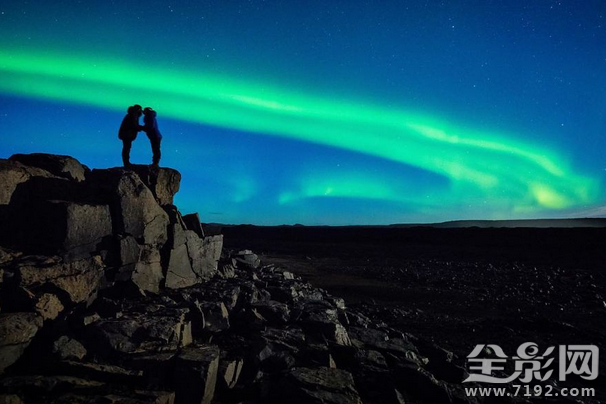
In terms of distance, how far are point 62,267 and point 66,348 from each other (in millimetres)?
2132

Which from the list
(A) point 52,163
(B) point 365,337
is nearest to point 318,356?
(B) point 365,337

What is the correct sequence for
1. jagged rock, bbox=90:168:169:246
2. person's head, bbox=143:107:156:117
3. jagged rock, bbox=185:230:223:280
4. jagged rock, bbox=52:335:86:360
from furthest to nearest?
person's head, bbox=143:107:156:117 → jagged rock, bbox=185:230:223:280 → jagged rock, bbox=90:168:169:246 → jagged rock, bbox=52:335:86:360

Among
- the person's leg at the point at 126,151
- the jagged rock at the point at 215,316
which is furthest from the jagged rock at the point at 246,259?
the jagged rock at the point at 215,316

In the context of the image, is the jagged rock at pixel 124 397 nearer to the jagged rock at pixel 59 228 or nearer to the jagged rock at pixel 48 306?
the jagged rock at pixel 48 306

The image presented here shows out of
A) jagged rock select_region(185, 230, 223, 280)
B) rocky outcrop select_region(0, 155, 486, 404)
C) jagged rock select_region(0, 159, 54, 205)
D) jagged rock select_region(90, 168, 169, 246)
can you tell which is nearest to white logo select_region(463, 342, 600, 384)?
rocky outcrop select_region(0, 155, 486, 404)

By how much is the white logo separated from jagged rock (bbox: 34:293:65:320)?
7.87 m

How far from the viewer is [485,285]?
18.9m

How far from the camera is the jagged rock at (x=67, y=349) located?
16.6 feet

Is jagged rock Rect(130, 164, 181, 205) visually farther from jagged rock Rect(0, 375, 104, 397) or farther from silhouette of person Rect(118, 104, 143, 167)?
jagged rock Rect(0, 375, 104, 397)

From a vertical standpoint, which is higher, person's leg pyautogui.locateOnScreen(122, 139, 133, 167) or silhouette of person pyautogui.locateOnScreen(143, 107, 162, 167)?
silhouette of person pyautogui.locateOnScreen(143, 107, 162, 167)

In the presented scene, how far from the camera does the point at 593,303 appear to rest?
1442 centimetres

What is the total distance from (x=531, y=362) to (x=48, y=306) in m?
10.7

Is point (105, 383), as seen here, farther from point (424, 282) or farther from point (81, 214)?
point (424, 282)

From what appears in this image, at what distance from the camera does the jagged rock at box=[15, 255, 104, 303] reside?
20.3ft
